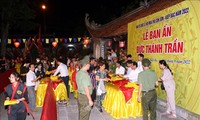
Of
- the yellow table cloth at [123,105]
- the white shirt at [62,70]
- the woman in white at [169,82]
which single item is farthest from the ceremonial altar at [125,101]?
the white shirt at [62,70]

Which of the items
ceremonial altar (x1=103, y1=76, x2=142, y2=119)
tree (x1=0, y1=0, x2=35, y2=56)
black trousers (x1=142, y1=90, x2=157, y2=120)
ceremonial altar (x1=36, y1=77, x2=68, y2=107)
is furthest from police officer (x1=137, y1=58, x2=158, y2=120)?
tree (x1=0, y1=0, x2=35, y2=56)

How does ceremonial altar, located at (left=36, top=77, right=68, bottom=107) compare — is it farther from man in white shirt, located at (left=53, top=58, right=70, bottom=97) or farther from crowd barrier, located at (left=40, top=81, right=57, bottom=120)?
crowd barrier, located at (left=40, top=81, right=57, bottom=120)

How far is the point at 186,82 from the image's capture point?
23.8 feet

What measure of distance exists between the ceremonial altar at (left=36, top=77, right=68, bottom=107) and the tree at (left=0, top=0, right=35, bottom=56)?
67.4 feet

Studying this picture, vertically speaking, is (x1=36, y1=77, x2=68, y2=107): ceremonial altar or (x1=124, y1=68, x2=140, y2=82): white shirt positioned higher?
(x1=124, y1=68, x2=140, y2=82): white shirt

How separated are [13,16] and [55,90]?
71.4 feet

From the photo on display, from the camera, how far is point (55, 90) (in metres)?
10.3

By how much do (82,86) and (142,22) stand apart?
5.52m

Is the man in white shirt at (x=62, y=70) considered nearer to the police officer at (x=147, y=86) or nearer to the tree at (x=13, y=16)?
the police officer at (x=147, y=86)

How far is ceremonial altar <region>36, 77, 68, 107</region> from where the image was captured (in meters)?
10.1

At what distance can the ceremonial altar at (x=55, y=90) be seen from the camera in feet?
33.3

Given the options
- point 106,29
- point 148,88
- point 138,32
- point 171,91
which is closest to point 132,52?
point 138,32

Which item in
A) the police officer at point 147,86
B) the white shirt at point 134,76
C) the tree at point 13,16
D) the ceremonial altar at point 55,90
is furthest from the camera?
the tree at point 13,16

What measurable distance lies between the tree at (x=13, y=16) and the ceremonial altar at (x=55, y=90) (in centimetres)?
2054
